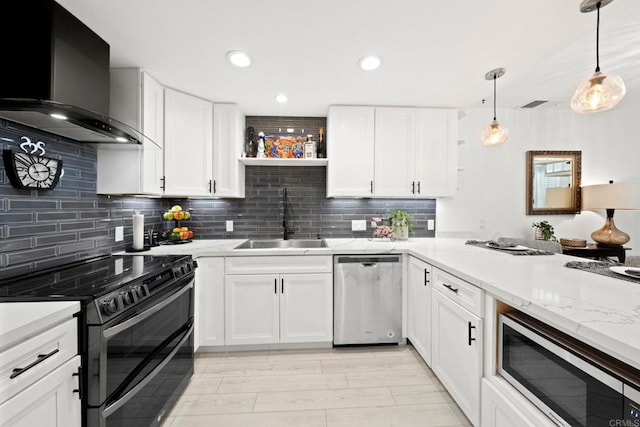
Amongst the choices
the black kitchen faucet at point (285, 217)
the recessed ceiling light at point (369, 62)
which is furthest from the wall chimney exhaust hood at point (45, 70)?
the black kitchen faucet at point (285, 217)

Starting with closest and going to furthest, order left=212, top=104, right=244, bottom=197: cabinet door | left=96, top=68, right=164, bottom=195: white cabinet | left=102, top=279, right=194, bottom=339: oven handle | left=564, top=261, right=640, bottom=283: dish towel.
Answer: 1. left=102, top=279, right=194, bottom=339: oven handle
2. left=564, top=261, right=640, bottom=283: dish towel
3. left=96, top=68, right=164, bottom=195: white cabinet
4. left=212, top=104, right=244, bottom=197: cabinet door

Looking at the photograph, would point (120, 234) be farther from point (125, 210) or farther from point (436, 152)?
point (436, 152)

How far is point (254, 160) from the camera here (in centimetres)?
280

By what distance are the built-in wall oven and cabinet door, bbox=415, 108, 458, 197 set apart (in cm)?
182

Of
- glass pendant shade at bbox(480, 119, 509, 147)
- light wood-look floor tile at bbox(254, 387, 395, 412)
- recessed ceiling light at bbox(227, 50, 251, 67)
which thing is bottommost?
light wood-look floor tile at bbox(254, 387, 395, 412)

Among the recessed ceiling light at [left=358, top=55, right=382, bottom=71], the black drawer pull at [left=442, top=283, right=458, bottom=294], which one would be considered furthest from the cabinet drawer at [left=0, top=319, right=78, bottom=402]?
the recessed ceiling light at [left=358, top=55, right=382, bottom=71]

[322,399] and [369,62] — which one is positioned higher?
[369,62]

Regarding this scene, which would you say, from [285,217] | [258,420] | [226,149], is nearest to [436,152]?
[285,217]

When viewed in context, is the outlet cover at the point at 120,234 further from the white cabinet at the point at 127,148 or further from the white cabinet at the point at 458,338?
the white cabinet at the point at 458,338

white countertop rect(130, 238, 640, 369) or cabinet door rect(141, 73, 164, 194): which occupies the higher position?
cabinet door rect(141, 73, 164, 194)

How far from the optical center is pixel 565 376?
3.12 ft

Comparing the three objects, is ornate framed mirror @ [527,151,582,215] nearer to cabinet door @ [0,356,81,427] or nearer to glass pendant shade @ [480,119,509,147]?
glass pendant shade @ [480,119,509,147]

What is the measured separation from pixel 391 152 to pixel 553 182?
2232 mm

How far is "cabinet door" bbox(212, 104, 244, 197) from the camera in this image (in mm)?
2689
